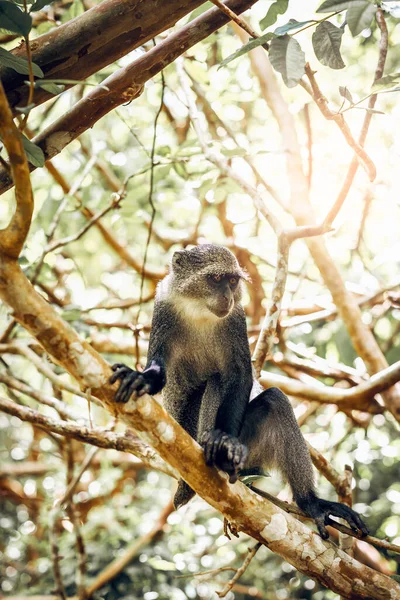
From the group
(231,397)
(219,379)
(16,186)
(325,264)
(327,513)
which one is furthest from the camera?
(325,264)

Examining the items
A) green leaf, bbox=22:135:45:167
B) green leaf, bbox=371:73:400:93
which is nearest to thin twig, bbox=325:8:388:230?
green leaf, bbox=371:73:400:93

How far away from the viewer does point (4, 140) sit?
2.01 m

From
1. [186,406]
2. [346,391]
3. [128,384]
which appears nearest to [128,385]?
[128,384]

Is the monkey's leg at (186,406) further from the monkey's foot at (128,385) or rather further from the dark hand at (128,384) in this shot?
the monkey's foot at (128,385)

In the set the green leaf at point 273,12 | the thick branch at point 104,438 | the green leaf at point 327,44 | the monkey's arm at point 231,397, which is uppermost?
the green leaf at point 273,12

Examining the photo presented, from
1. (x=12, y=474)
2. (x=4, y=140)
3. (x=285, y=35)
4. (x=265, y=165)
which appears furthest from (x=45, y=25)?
(x=12, y=474)

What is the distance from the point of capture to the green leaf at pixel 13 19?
223 centimetres

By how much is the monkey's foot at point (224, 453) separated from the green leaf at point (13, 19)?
6.98 ft

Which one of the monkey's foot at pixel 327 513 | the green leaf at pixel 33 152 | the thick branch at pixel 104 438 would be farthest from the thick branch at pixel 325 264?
the green leaf at pixel 33 152

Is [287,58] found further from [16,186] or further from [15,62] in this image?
[16,186]

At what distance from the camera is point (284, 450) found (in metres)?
4.04

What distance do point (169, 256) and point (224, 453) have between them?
4.31 meters

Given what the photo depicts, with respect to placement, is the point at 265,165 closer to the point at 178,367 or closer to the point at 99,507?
the point at 178,367

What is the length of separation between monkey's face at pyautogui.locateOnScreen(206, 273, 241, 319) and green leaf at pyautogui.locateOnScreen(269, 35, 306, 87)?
201 cm
